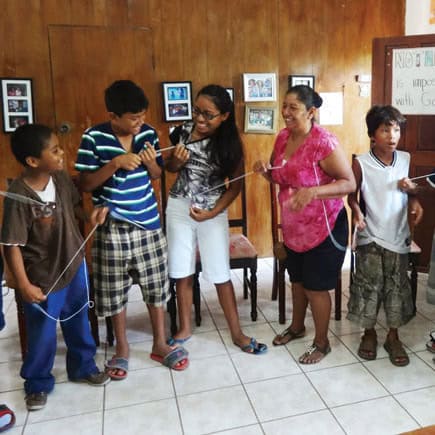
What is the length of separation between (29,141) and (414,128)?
2.47 metres

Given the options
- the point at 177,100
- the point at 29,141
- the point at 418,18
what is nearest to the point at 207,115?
the point at 29,141

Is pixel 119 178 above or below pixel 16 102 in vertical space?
below

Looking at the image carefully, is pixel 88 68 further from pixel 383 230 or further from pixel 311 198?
pixel 383 230

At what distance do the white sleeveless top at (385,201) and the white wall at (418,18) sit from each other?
1.99 meters

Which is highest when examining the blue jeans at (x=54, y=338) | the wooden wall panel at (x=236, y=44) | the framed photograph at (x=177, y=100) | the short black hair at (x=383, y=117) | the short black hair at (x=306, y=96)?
the wooden wall panel at (x=236, y=44)

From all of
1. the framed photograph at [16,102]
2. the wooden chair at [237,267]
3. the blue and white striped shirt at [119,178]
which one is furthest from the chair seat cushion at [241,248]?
the framed photograph at [16,102]

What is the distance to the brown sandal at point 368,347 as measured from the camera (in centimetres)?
221

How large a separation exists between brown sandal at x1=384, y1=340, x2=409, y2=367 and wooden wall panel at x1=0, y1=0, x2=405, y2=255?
1722mm

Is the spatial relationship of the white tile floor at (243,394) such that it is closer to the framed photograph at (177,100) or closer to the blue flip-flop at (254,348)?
the blue flip-flop at (254,348)

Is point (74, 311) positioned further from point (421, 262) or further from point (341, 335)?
point (421, 262)

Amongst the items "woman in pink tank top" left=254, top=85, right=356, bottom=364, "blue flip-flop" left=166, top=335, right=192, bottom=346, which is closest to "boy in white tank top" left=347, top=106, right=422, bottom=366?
"woman in pink tank top" left=254, top=85, right=356, bottom=364

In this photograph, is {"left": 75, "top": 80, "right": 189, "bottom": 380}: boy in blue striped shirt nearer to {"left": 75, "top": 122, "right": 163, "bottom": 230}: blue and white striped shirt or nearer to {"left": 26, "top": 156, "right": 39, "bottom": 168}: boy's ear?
{"left": 75, "top": 122, "right": 163, "bottom": 230}: blue and white striped shirt

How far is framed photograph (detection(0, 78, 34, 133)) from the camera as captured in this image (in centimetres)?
316

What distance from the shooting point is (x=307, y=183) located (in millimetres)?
2006
